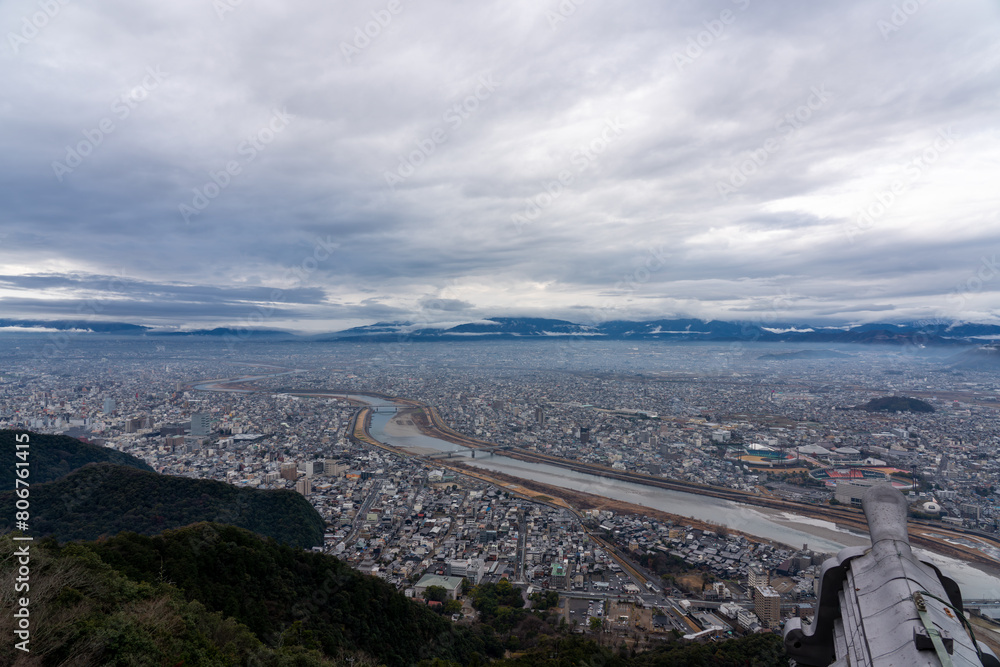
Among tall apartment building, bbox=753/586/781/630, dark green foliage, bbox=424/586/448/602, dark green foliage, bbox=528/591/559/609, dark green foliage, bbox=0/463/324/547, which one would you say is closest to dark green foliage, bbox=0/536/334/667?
dark green foliage, bbox=424/586/448/602

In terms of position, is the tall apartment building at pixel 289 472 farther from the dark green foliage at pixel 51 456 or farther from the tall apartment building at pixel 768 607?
the tall apartment building at pixel 768 607

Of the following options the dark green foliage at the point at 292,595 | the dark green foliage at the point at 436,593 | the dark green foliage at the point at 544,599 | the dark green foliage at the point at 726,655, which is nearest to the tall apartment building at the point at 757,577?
the dark green foliage at the point at 726,655

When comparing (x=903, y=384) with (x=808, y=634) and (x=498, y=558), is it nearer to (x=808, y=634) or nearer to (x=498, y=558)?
(x=498, y=558)

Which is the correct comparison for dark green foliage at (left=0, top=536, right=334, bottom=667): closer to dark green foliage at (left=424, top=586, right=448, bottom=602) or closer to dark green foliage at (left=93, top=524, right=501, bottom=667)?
dark green foliage at (left=93, top=524, right=501, bottom=667)

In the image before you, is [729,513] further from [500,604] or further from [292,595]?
[292,595]

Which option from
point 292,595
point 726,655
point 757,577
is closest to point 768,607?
point 757,577

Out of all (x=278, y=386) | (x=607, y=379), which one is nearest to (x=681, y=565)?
(x=607, y=379)
